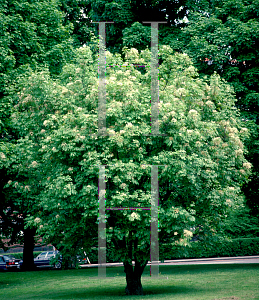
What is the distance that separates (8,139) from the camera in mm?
22156

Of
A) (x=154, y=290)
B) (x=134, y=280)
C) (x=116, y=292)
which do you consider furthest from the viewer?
(x=154, y=290)

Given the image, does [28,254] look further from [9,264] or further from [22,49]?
[22,49]

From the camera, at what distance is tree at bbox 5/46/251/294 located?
1312 centimetres

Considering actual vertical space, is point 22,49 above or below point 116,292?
above

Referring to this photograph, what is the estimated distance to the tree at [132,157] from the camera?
13117 mm

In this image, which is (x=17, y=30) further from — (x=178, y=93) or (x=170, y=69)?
(x=178, y=93)

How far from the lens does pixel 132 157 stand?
13461 millimetres

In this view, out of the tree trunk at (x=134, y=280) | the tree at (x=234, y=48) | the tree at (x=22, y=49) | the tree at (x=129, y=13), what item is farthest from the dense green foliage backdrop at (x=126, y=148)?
the tree at (x=129, y=13)

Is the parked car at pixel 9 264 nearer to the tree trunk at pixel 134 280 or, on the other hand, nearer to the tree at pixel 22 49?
the tree at pixel 22 49

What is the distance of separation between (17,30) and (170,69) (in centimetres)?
995

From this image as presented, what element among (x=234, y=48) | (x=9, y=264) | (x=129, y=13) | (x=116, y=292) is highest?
(x=129, y=13)

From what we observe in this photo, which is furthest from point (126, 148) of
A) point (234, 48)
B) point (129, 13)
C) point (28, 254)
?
point (28, 254)

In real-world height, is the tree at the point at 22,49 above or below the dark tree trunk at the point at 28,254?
above

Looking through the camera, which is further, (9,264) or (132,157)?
(9,264)
